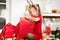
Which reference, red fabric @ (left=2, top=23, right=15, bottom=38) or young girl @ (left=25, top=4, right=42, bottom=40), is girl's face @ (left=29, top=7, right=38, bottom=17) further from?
red fabric @ (left=2, top=23, right=15, bottom=38)

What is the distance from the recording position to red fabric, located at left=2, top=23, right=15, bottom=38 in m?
2.34

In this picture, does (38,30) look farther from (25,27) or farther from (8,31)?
(8,31)

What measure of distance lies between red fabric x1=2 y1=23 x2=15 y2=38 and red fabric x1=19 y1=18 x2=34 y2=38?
4.7 inches

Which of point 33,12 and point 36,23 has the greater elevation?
point 33,12

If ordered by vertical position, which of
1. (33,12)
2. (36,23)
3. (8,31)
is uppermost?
(33,12)

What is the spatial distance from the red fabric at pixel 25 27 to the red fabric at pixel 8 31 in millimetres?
121

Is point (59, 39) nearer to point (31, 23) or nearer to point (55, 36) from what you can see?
point (55, 36)

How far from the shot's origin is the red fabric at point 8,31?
92.1 inches

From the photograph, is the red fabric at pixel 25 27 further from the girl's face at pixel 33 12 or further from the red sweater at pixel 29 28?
the girl's face at pixel 33 12

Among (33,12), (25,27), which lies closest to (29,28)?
(25,27)

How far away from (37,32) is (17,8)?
1.57 ft

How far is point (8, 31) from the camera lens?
92.7 inches

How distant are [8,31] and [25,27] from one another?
26 cm

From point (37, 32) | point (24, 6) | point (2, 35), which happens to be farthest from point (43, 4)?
point (2, 35)
